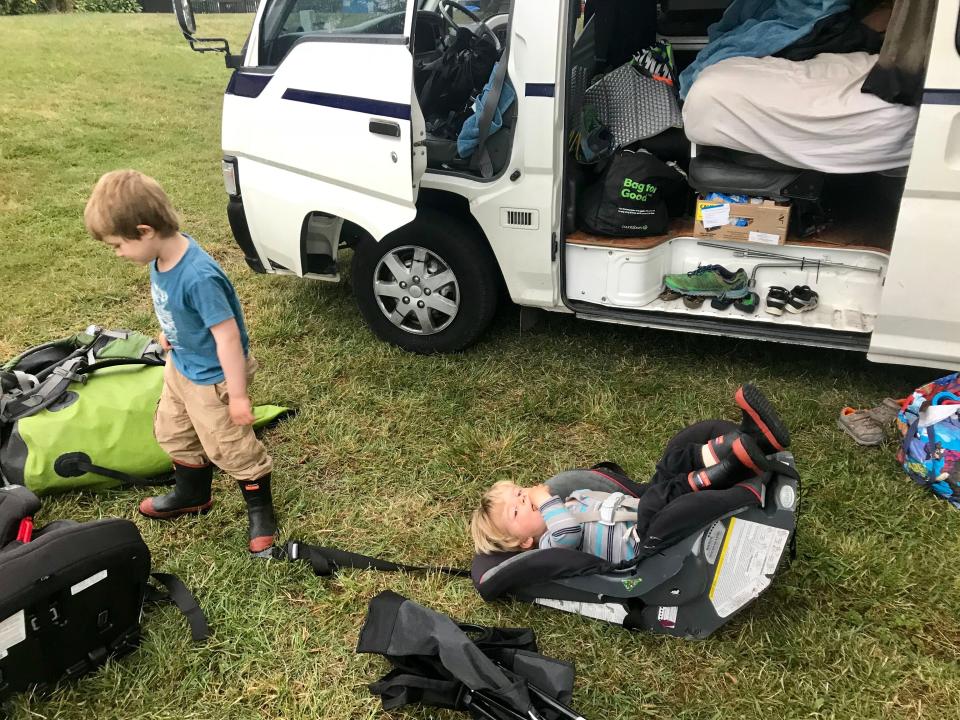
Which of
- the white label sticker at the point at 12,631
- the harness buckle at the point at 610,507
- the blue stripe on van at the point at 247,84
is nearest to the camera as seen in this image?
the white label sticker at the point at 12,631

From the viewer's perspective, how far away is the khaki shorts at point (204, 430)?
2.58 meters

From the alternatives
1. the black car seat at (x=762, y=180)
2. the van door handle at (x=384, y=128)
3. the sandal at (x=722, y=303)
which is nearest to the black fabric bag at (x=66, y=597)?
the van door handle at (x=384, y=128)

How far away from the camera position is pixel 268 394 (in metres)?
3.75

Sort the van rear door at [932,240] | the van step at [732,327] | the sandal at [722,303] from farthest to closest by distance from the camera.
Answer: the sandal at [722,303]
the van step at [732,327]
the van rear door at [932,240]

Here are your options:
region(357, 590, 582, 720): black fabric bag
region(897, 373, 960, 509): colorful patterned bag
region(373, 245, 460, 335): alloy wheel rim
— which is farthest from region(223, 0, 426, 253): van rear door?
region(897, 373, 960, 509): colorful patterned bag

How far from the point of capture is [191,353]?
2523 mm

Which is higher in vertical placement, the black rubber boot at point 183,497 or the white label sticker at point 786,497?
the white label sticker at point 786,497

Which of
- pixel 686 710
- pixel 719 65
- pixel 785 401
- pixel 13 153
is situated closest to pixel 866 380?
pixel 785 401

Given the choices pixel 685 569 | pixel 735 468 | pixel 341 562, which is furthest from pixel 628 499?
pixel 341 562

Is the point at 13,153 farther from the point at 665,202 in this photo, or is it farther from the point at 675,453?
the point at 675,453

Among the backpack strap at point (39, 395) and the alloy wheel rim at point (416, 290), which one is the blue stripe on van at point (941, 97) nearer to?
the alloy wheel rim at point (416, 290)

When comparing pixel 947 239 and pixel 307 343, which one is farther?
pixel 307 343

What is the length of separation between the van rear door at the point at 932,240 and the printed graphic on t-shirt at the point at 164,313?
2.83 m

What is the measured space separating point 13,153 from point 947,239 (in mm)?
8762
